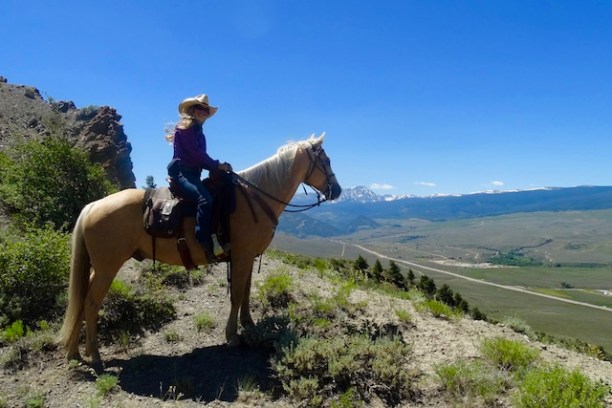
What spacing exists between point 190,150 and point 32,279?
4.05m

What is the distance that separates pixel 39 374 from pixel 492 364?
609 centimetres

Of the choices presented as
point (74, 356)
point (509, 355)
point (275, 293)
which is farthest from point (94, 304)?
point (509, 355)

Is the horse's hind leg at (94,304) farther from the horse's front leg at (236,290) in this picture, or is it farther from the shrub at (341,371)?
the shrub at (341,371)

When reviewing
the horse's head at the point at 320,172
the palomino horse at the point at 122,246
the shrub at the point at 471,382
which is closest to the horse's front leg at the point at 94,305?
the palomino horse at the point at 122,246

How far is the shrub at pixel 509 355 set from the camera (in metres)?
5.27

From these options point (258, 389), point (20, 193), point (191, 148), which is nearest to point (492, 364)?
point (258, 389)

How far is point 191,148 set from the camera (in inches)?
220

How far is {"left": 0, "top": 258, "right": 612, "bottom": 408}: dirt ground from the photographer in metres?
4.92

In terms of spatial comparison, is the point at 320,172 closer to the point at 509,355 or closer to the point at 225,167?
the point at 225,167

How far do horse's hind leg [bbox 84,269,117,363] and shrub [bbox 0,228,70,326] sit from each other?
1.67m

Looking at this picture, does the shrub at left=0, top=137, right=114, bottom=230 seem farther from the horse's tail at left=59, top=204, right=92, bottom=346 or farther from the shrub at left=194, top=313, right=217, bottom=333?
the shrub at left=194, top=313, right=217, bottom=333

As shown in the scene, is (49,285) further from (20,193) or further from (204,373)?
(20,193)

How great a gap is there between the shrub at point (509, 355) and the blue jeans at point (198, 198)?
162 inches

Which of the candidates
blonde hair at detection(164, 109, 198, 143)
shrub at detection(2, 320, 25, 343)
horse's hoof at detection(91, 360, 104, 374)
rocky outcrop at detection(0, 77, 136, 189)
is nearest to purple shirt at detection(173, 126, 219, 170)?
blonde hair at detection(164, 109, 198, 143)
